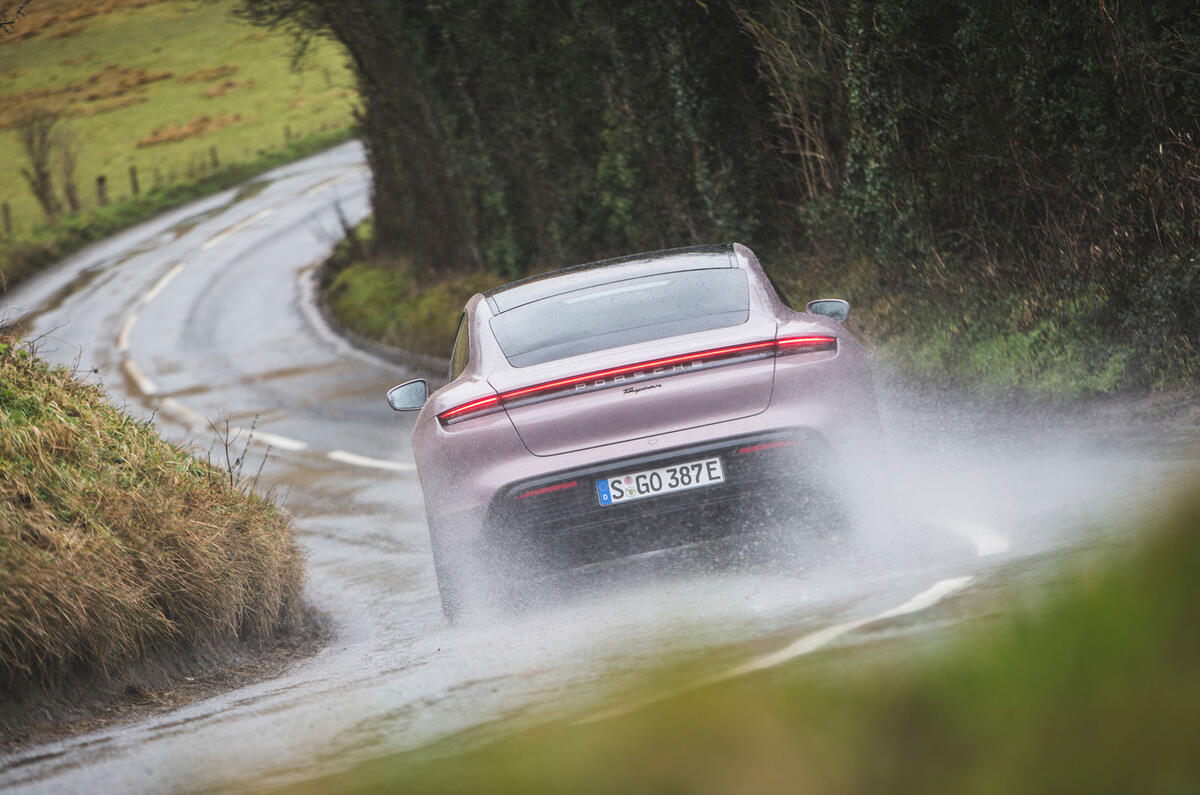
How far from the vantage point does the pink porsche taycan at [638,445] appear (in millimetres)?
6262

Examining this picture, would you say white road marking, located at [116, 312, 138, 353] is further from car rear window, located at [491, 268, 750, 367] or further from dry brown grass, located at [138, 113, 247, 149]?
dry brown grass, located at [138, 113, 247, 149]

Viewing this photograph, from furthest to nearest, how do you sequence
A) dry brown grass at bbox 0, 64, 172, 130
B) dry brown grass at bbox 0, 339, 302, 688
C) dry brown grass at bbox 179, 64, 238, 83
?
1. dry brown grass at bbox 179, 64, 238, 83
2. dry brown grass at bbox 0, 64, 172, 130
3. dry brown grass at bbox 0, 339, 302, 688

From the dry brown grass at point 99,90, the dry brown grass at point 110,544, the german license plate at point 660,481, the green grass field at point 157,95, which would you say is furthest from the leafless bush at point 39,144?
the german license plate at point 660,481

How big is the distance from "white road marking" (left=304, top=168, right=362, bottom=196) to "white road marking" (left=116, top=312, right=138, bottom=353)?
16.2 meters

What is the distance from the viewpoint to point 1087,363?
1002 centimetres

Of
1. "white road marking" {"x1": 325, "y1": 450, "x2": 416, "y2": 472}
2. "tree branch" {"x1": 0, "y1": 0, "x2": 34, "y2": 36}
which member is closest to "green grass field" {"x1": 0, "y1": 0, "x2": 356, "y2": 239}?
"white road marking" {"x1": 325, "y1": 450, "x2": 416, "y2": 472}

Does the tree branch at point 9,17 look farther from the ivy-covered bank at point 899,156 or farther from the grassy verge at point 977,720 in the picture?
the grassy verge at point 977,720

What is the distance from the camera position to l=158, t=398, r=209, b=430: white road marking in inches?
798

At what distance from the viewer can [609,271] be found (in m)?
7.80

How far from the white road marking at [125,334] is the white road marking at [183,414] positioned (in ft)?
26.9

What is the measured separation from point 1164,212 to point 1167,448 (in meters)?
2.45

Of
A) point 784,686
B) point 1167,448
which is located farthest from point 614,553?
point 784,686

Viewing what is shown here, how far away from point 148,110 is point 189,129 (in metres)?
9.35

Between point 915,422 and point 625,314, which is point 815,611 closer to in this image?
point 625,314
